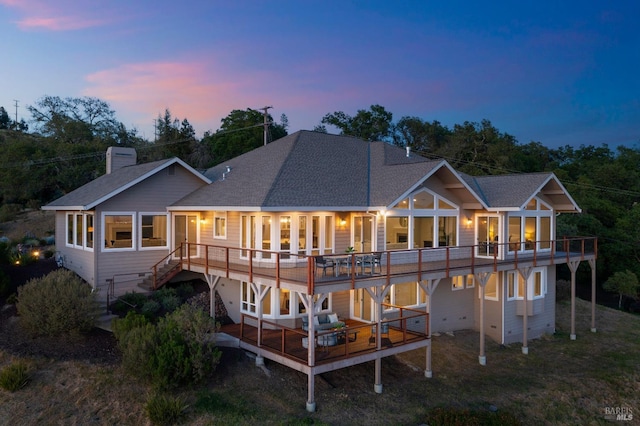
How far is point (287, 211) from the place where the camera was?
14414mm

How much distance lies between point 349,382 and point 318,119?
145 ft

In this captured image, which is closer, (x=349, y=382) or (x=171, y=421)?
(x=171, y=421)

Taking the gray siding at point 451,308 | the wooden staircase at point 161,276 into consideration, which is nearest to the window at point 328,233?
the gray siding at point 451,308

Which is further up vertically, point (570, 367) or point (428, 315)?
point (428, 315)

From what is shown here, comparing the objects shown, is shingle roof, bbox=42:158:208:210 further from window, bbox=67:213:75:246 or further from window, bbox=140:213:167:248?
window, bbox=140:213:167:248

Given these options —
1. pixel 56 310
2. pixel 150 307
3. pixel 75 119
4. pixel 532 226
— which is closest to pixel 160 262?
pixel 150 307

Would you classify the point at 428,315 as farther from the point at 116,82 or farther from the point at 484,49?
the point at 484,49

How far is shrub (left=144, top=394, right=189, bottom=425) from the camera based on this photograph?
9.86 metres

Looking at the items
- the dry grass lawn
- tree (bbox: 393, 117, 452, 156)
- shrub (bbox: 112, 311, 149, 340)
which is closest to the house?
the dry grass lawn

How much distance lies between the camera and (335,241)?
52.4ft

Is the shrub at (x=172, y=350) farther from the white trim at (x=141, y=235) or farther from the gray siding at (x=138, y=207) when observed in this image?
the white trim at (x=141, y=235)

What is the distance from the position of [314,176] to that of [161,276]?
21.9ft

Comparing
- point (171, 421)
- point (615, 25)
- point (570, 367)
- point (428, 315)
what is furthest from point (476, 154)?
point (171, 421)

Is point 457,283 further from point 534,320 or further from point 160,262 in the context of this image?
point 160,262
